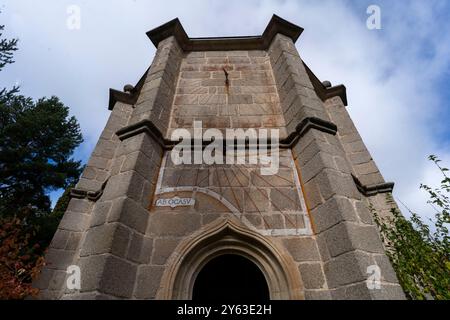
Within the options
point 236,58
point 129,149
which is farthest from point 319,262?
point 236,58

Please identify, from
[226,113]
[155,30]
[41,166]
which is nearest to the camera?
[226,113]

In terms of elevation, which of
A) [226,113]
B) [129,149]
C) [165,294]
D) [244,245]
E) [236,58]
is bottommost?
[165,294]

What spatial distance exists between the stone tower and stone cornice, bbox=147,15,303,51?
3.56 ft

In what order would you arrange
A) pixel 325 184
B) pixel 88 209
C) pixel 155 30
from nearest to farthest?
pixel 325 184 < pixel 88 209 < pixel 155 30

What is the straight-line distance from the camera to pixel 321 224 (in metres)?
2.76

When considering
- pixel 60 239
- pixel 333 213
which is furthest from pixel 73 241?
pixel 333 213

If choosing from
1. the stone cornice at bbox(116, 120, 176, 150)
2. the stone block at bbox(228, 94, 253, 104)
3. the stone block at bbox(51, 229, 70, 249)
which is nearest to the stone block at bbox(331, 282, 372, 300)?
the stone cornice at bbox(116, 120, 176, 150)

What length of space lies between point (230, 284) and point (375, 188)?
9.69 feet

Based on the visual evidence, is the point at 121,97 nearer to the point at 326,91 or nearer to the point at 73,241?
the point at 73,241

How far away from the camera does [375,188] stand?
4.18 metres

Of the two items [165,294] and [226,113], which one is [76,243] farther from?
[226,113]

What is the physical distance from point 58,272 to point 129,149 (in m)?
1.97

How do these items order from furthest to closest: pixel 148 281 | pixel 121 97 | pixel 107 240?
pixel 121 97 → pixel 148 281 → pixel 107 240

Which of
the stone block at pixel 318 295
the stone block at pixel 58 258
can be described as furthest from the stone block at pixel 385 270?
the stone block at pixel 58 258
